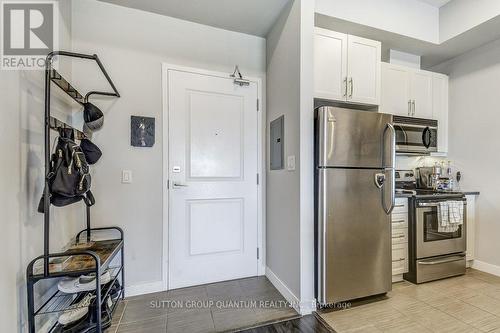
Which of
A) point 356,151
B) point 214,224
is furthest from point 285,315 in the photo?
point 356,151

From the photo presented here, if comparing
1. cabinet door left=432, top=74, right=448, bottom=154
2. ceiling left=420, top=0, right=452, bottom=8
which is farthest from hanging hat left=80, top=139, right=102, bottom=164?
cabinet door left=432, top=74, right=448, bottom=154

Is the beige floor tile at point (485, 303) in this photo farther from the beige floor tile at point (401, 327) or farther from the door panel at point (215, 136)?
the door panel at point (215, 136)

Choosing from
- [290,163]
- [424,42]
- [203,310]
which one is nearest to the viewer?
[203,310]

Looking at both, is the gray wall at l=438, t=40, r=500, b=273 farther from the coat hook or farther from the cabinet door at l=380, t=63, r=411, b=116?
the coat hook

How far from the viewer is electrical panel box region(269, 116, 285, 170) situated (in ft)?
7.44

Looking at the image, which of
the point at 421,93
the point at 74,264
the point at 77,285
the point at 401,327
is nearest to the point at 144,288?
Answer: the point at 77,285

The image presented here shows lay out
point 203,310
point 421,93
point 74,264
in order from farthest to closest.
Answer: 1. point 421,93
2. point 203,310
3. point 74,264

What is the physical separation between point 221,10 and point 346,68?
4.33 ft

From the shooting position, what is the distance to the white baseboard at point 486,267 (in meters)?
2.62

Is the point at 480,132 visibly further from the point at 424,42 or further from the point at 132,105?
the point at 132,105

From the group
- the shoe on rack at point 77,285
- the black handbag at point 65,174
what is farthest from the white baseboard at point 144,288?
the black handbag at point 65,174

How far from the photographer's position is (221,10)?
2.22 meters

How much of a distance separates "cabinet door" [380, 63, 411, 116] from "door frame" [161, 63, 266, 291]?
142 cm

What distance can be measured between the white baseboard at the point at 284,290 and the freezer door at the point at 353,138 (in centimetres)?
115
